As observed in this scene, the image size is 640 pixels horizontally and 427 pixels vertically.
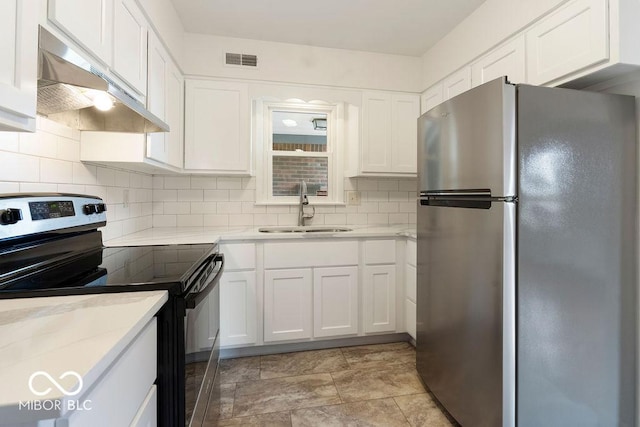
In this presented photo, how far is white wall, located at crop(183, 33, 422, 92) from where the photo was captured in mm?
2381

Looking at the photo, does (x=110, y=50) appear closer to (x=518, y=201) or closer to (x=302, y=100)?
(x=302, y=100)

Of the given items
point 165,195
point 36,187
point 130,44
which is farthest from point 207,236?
point 130,44

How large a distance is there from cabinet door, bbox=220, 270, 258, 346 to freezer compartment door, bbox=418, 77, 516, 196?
4.41 ft

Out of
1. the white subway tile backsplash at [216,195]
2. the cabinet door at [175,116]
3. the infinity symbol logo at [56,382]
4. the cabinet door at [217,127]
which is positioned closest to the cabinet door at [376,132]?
the cabinet door at [217,127]

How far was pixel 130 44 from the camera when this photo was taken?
4.84ft

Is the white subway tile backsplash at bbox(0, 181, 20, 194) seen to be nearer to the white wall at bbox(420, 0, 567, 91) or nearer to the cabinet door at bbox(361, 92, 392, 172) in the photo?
the cabinet door at bbox(361, 92, 392, 172)

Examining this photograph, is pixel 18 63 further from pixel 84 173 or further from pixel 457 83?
pixel 457 83

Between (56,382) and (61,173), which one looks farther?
(61,173)

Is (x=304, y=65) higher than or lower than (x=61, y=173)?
higher

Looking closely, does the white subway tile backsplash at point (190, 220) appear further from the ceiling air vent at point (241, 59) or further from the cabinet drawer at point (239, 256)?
the ceiling air vent at point (241, 59)

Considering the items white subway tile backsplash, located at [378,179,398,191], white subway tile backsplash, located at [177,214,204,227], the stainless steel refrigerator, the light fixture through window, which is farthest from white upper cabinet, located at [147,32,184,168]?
white subway tile backsplash, located at [378,179,398,191]

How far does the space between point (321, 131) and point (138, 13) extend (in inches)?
65.2

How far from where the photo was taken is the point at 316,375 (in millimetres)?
2014

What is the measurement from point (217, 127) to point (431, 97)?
1755mm
